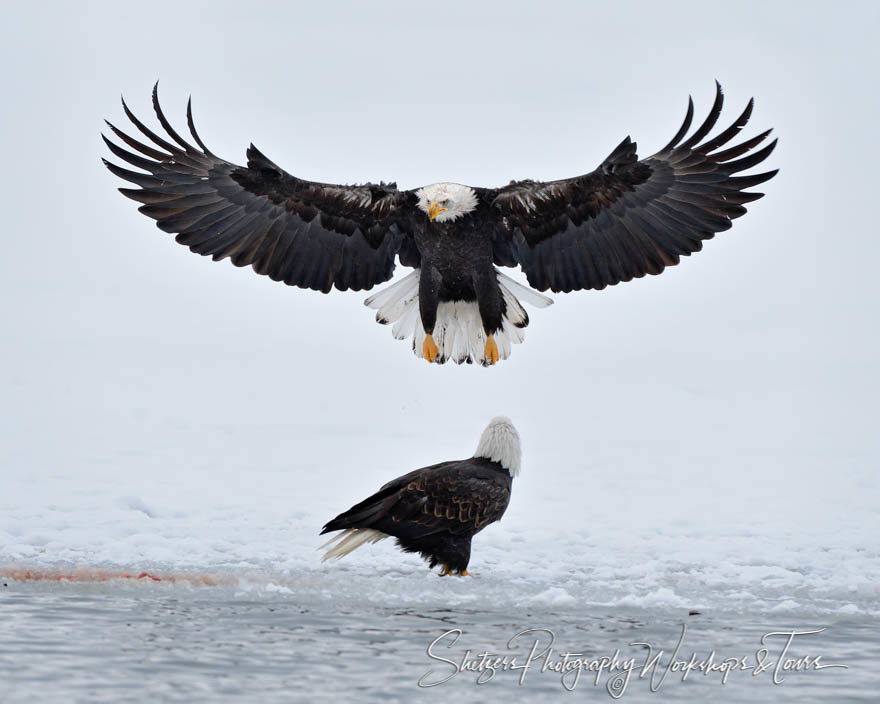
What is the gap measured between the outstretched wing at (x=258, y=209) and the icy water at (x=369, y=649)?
2189 mm

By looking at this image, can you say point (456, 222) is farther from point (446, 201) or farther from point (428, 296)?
point (428, 296)

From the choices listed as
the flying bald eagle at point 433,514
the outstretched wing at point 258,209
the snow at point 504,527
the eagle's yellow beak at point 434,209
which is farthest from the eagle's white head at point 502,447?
the outstretched wing at point 258,209

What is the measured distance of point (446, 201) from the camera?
6602mm

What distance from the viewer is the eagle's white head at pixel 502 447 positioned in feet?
19.1

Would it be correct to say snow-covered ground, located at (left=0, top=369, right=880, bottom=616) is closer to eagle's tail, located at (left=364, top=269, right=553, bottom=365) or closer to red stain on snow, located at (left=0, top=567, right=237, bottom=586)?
red stain on snow, located at (left=0, top=567, right=237, bottom=586)

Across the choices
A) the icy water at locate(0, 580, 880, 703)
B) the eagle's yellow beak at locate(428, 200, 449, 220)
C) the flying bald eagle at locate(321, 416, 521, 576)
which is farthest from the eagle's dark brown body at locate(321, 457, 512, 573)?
the eagle's yellow beak at locate(428, 200, 449, 220)

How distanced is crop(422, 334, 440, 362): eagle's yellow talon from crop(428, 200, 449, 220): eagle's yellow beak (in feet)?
2.69

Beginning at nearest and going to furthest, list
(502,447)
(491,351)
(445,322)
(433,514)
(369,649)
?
(369,649) → (433,514) → (502,447) → (491,351) → (445,322)

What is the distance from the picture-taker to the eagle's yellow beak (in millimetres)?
6520

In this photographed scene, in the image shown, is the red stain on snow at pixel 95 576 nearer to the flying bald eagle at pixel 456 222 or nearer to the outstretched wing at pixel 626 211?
the flying bald eagle at pixel 456 222

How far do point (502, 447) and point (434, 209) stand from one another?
1315 mm

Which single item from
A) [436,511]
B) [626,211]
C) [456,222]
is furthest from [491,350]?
[436,511]

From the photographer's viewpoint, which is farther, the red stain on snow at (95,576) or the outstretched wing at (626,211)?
the outstretched wing at (626,211)

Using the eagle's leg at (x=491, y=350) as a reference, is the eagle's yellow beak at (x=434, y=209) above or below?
above
